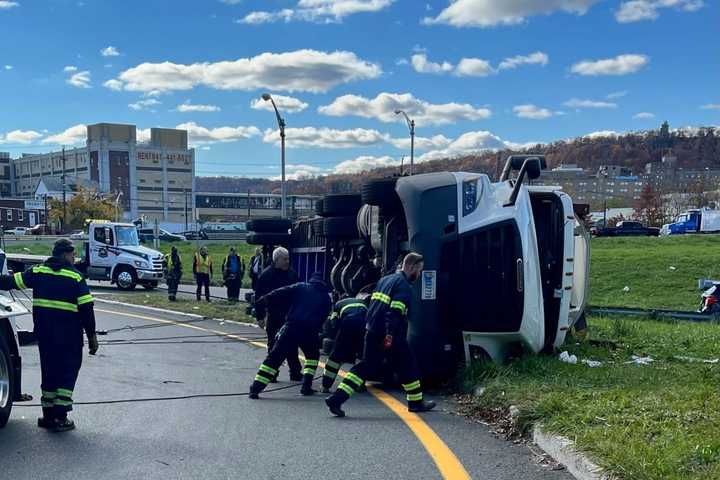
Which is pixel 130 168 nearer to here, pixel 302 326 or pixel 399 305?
pixel 302 326

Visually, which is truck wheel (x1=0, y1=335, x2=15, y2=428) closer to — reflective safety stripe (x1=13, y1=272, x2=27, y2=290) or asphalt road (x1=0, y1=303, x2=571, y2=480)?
asphalt road (x1=0, y1=303, x2=571, y2=480)

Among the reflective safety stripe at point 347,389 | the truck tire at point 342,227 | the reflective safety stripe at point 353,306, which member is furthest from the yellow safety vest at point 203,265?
the reflective safety stripe at point 347,389

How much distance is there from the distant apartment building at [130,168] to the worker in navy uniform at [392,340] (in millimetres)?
110330

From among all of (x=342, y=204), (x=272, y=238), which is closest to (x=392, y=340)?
(x=342, y=204)

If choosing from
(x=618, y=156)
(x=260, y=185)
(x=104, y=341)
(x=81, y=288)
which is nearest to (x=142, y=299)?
(x=104, y=341)

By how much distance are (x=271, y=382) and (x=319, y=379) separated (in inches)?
23.9

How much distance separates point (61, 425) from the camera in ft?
19.4

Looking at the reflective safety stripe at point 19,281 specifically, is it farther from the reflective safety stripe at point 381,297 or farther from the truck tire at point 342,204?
the truck tire at point 342,204

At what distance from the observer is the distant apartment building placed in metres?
116

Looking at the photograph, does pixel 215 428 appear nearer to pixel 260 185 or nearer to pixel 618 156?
pixel 618 156

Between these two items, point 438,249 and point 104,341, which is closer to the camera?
point 438,249

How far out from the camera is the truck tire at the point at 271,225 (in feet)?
43.7

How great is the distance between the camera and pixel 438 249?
7574 millimetres

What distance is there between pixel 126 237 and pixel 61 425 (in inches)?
775
